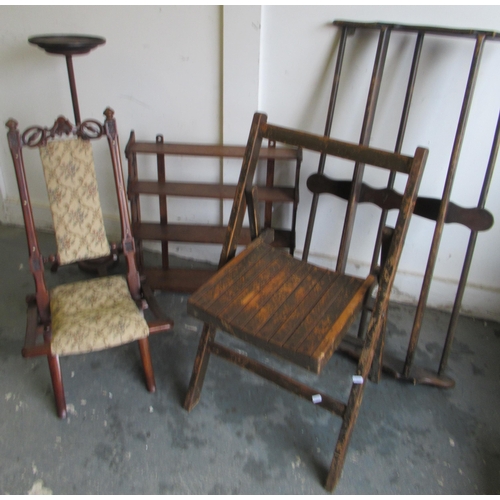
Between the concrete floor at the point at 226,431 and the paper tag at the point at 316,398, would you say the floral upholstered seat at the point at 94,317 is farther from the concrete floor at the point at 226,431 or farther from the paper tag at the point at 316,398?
the paper tag at the point at 316,398

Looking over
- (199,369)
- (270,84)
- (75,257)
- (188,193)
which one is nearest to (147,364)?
(199,369)

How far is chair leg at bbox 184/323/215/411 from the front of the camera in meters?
1.69

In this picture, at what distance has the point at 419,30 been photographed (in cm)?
168

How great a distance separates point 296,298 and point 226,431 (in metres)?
0.59

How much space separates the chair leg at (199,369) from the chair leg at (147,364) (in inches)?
6.2

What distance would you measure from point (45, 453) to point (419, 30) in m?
1.98

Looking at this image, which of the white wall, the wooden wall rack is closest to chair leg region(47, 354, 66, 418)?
the wooden wall rack

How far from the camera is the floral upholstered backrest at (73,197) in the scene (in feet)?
5.55

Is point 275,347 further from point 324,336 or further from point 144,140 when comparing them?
point 144,140

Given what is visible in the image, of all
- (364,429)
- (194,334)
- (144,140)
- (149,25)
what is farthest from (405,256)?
(149,25)

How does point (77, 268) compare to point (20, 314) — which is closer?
point (20, 314)

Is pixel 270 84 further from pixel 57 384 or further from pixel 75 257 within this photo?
pixel 57 384

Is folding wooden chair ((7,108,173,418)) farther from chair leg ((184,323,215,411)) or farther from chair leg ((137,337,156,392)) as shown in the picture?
chair leg ((184,323,215,411))

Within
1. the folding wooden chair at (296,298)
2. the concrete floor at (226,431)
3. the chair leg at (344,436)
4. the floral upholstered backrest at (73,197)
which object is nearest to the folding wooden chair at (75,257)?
the floral upholstered backrest at (73,197)
